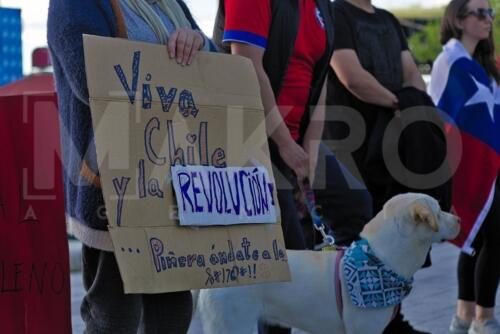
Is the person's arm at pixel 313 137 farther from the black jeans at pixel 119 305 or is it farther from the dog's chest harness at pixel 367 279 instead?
the black jeans at pixel 119 305

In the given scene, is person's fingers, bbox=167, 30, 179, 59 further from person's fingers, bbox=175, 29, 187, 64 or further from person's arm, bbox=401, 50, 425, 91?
person's arm, bbox=401, 50, 425, 91

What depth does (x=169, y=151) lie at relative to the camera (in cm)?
313

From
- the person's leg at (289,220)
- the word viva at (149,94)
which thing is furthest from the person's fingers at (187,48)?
the person's leg at (289,220)

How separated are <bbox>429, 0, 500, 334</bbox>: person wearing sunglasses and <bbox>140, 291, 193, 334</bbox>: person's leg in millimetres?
2759

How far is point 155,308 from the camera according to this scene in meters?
3.23

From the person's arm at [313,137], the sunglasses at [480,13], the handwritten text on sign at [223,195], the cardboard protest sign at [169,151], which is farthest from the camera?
the sunglasses at [480,13]

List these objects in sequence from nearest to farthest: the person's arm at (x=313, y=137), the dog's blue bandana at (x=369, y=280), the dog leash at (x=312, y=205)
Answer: the dog's blue bandana at (x=369, y=280), the dog leash at (x=312, y=205), the person's arm at (x=313, y=137)

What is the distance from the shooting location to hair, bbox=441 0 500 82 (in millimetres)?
5980

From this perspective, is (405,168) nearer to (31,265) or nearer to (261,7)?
(261,7)

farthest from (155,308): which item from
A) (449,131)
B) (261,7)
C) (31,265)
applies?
(449,131)

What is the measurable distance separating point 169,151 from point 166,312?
0.51 m

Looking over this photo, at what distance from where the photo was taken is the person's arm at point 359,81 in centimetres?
503

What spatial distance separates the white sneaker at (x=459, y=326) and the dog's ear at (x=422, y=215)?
1.62 m

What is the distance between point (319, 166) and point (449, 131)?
1460 millimetres
